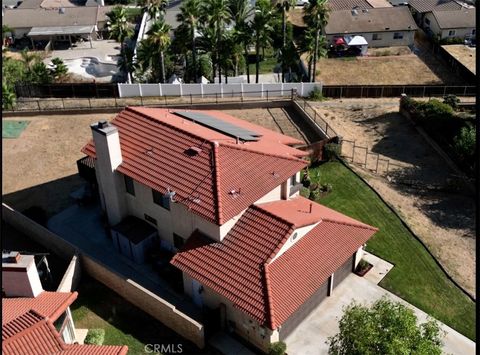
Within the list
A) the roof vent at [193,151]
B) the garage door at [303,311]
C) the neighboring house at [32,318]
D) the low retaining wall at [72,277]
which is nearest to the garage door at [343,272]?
the garage door at [303,311]

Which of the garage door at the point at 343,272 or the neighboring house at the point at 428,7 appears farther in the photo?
the neighboring house at the point at 428,7

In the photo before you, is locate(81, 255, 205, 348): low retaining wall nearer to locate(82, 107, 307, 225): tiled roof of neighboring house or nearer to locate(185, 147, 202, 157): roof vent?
locate(82, 107, 307, 225): tiled roof of neighboring house

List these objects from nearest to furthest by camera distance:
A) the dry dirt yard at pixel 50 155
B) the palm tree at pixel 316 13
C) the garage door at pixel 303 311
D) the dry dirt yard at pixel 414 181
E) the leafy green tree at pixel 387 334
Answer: the leafy green tree at pixel 387 334, the garage door at pixel 303 311, the dry dirt yard at pixel 414 181, the dry dirt yard at pixel 50 155, the palm tree at pixel 316 13

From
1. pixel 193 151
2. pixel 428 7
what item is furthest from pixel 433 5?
pixel 193 151

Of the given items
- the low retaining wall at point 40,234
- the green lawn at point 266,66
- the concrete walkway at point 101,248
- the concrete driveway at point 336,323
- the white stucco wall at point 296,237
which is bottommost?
the concrete driveway at point 336,323

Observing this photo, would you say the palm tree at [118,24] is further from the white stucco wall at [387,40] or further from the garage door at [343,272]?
the garage door at [343,272]

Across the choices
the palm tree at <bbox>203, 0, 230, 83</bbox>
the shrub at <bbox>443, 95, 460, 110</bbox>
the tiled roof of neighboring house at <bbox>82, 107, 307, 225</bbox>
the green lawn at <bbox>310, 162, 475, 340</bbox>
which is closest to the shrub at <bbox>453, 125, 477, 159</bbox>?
the green lawn at <bbox>310, 162, 475, 340</bbox>

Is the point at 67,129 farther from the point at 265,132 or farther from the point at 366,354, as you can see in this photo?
the point at 366,354

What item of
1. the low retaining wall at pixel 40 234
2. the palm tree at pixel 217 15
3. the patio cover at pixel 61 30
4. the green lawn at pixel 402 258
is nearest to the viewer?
the green lawn at pixel 402 258
